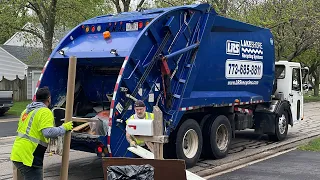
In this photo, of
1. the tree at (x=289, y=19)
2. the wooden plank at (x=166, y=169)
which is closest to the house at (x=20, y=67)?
the tree at (x=289, y=19)

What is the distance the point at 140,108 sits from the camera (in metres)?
6.39

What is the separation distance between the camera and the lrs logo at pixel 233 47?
9844 mm

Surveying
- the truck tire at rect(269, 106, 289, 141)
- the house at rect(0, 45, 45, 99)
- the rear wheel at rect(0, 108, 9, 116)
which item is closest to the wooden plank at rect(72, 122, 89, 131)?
the truck tire at rect(269, 106, 289, 141)

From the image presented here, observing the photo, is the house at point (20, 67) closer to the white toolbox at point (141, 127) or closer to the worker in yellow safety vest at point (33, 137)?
the worker in yellow safety vest at point (33, 137)

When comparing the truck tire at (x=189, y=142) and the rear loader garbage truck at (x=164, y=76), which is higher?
the rear loader garbage truck at (x=164, y=76)

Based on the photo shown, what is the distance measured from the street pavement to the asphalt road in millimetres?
334

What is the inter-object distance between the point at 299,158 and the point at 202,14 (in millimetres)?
3832

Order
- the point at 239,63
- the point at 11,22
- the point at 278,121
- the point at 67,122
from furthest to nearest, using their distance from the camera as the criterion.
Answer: the point at 11,22
the point at 278,121
the point at 239,63
the point at 67,122

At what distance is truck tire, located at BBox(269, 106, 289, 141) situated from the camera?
11.9 metres

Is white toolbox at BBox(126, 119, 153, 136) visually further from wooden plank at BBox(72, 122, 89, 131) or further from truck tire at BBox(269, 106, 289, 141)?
truck tire at BBox(269, 106, 289, 141)

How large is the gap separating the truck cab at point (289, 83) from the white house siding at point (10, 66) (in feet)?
76.4

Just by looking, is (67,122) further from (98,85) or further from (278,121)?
(278,121)

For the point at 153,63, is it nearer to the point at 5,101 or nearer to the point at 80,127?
the point at 80,127

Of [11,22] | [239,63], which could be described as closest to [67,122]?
[239,63]
